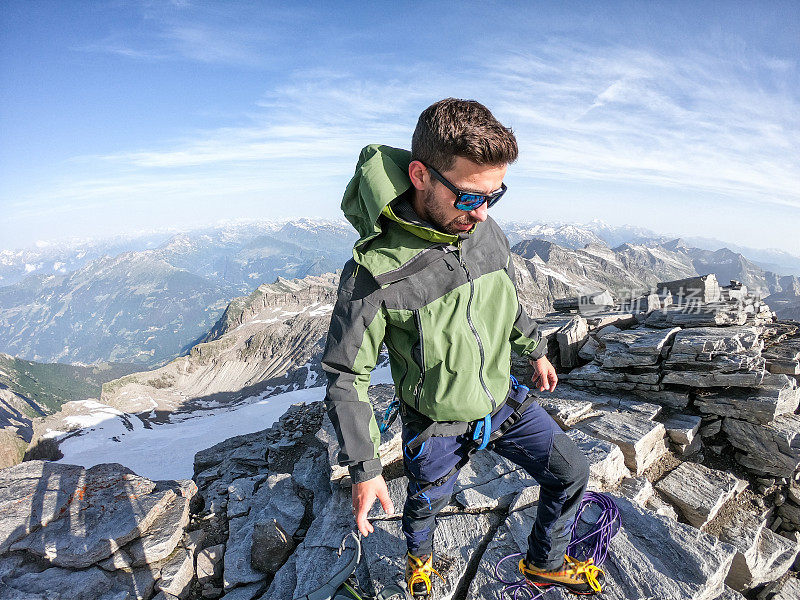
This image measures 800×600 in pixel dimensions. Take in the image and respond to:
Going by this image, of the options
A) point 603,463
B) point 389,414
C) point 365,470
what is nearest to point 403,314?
point 365,470

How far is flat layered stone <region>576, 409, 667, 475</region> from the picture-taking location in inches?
302

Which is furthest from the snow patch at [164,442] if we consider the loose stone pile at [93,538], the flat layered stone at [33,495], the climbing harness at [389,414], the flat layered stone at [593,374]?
the climbing harness at [389,414]

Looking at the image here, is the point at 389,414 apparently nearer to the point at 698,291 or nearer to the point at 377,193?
the point at 377,193

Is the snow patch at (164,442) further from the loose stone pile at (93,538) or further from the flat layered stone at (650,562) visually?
the flat layered stone at (650,562)

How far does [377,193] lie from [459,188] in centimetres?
75

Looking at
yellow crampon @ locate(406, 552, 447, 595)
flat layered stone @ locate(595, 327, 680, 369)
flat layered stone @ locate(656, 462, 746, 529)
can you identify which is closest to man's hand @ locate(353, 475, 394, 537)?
yellow crampon @ locate(406, 552, 447, 595)

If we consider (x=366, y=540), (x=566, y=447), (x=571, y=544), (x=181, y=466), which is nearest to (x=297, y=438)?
(x=366, y=540)

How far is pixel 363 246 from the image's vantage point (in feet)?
11.6

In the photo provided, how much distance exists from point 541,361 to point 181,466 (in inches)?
1326

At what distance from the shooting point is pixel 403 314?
3.52 metres

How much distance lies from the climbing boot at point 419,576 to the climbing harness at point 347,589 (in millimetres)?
264

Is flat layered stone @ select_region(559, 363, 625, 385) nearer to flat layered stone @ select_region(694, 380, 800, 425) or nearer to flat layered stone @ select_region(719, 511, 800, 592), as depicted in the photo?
flat layered stone @ select_region(694, 380, 800, 425)

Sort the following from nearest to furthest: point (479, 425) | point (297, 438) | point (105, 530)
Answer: point (479, 425) < point (105, 530) < point (297, 438)

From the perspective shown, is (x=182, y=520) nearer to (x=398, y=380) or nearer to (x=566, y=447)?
(x=398, y=380)
